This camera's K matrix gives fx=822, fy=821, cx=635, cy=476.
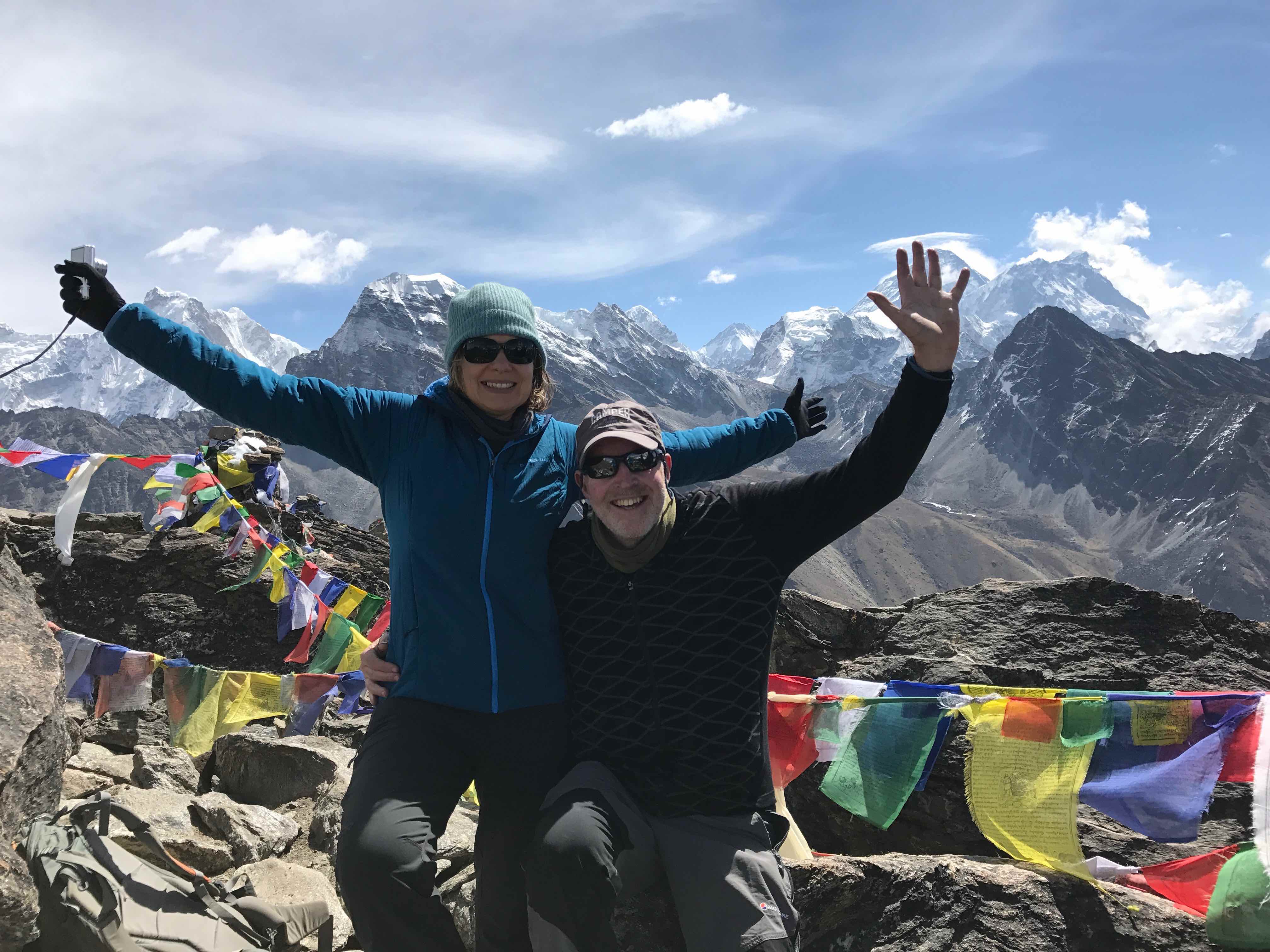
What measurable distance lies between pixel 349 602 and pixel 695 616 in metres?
10.1

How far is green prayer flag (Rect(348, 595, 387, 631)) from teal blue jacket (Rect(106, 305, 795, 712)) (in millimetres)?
9055

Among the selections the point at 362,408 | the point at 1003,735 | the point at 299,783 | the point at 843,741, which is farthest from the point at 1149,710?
the point at 299,783

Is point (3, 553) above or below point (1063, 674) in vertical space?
above

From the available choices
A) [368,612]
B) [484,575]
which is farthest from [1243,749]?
[368,612]

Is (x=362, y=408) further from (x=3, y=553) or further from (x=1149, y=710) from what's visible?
(x=1149, y=710)

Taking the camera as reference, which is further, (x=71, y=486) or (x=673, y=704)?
(x=71, y=486)

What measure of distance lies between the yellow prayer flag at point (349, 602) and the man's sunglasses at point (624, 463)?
976 cm

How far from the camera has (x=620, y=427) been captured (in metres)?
3.90

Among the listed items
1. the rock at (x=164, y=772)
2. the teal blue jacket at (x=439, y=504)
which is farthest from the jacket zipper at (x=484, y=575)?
the rock at (x=164, y=772)

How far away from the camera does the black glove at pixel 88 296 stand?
12.6ft

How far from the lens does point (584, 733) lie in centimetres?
380

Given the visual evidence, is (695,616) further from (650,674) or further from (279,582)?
(279,582)

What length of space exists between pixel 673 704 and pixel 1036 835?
276 cm

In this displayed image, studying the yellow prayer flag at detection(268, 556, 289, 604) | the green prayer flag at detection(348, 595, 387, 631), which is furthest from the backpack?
the green prayer flag at detection(348, 595, 387, 631)
